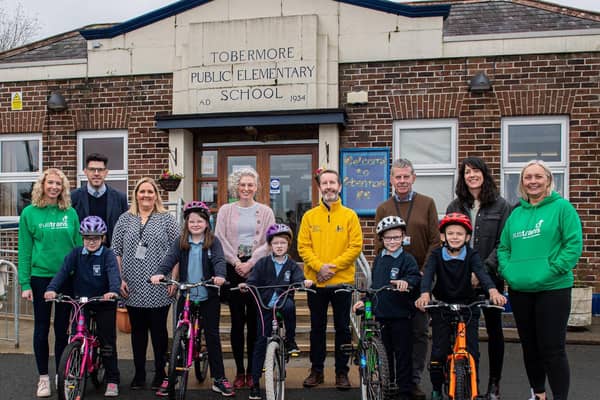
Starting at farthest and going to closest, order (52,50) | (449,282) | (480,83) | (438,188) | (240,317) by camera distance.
→ (52,50) → (438,188) → (480,83) → (240,317) → (449,282)

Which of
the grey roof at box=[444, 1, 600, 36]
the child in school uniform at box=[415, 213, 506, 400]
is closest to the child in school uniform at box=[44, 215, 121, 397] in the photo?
the child in school uniform at box=[415, 213, 506, 400]

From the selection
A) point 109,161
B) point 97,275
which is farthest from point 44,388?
point 109,161

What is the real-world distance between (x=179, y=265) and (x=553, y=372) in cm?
306

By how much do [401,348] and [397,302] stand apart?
0.36 meters

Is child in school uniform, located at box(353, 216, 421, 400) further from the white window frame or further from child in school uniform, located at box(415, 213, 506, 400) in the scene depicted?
the white window frame

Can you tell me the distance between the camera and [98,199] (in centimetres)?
585

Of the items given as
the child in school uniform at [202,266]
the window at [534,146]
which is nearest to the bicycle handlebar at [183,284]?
the child in school uniform at [202,266]

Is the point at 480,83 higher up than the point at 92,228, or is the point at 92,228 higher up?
the point at 480,83

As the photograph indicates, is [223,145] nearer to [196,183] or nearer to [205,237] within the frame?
[196,183]

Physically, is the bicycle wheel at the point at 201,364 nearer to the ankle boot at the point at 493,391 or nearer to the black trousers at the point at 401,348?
the black trousers at the point at 401,348

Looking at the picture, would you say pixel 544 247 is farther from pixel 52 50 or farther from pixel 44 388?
pixel 52 50

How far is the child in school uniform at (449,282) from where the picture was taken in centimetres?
449

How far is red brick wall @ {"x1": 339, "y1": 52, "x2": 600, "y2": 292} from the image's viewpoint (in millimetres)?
8016

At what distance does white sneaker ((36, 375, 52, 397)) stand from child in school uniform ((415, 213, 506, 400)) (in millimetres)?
3253
